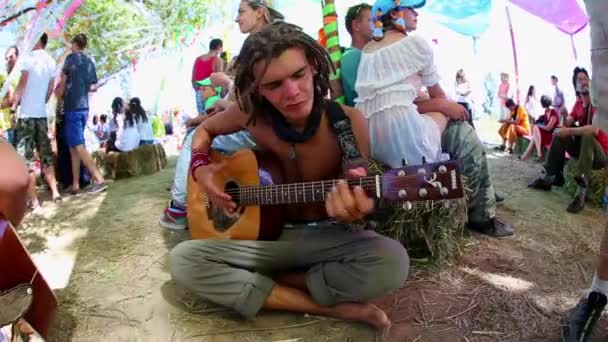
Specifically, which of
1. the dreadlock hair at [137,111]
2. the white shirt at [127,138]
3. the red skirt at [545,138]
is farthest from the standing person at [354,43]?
the dreadlock hair at [137,111]

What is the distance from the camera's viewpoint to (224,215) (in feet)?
7.26

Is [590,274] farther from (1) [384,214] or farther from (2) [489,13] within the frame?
(2) [489,13]

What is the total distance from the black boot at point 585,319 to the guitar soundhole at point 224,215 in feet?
5.07

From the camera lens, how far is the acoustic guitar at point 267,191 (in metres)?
1.35

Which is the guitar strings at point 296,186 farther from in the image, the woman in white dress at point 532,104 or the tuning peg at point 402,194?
the woman in white dress at point 532,104

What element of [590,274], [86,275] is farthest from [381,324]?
[86,275]

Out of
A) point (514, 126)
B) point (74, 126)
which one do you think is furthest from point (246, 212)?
point (514, 126)

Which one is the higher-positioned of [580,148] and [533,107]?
[533,107]

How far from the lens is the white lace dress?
2332 millimetres

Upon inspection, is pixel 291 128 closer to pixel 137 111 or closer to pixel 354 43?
pixel 354 43

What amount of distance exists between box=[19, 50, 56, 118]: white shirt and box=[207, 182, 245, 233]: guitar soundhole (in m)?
3.19

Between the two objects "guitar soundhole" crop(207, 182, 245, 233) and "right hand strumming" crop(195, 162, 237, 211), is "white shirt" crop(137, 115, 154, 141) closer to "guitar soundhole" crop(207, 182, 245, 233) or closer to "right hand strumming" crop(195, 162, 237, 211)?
"guitar soundhole" crop(207, 182, 245, 233)

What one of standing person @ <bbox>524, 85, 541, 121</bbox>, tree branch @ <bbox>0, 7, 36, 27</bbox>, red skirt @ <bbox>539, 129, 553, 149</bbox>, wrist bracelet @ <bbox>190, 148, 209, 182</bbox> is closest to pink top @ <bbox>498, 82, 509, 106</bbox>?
standing person @ <bbox>524, 85, 541, 121</bbox>

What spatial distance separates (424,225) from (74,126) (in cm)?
418
